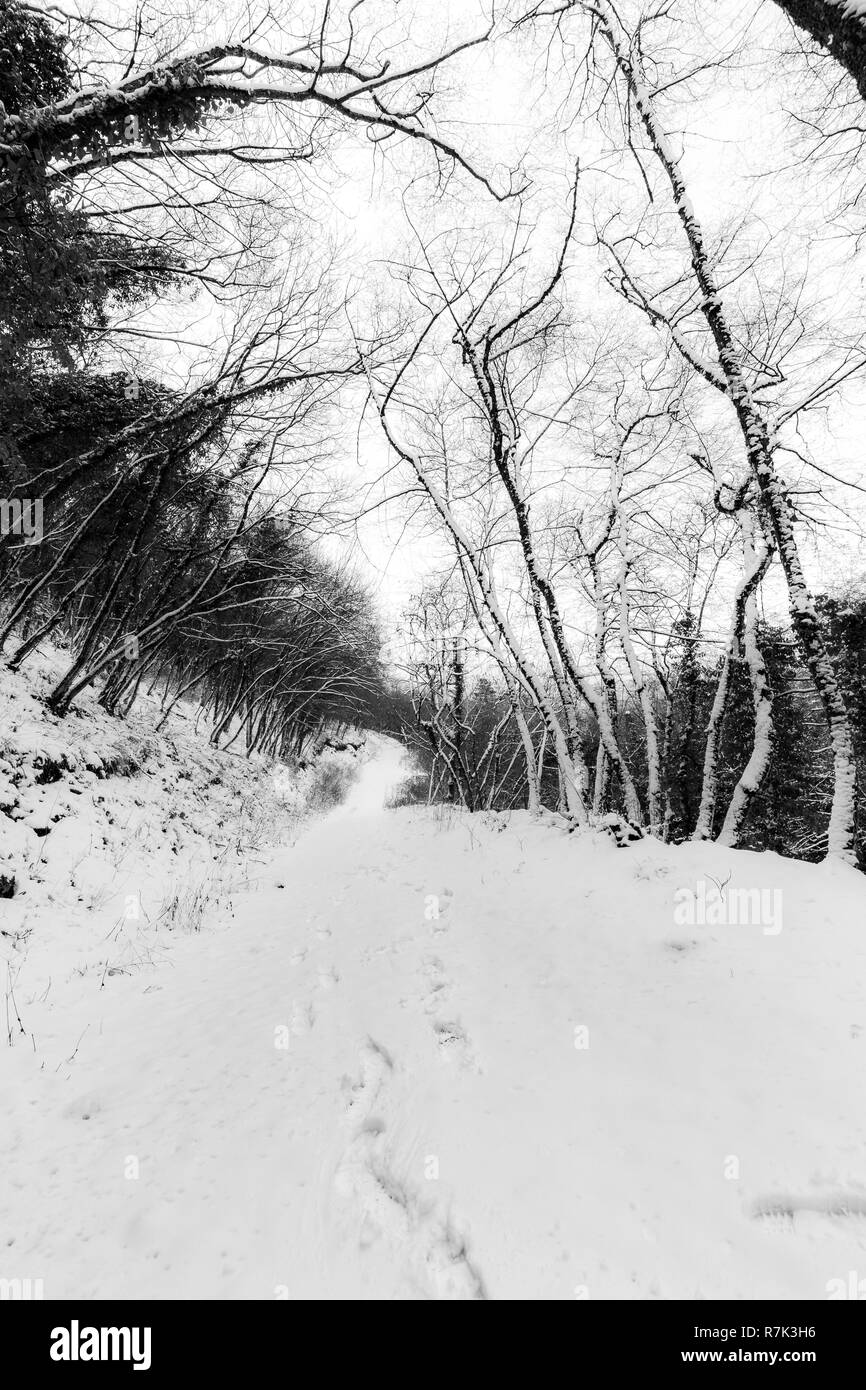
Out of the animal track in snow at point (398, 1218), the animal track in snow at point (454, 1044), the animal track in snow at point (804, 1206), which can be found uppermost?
the animal track in snow at point (804, 1206)

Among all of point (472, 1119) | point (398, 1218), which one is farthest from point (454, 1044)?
point (398, 1218)

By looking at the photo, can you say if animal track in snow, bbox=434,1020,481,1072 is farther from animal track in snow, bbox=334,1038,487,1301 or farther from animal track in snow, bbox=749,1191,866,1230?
animal track in snow, bbox=749,1191,866,1230

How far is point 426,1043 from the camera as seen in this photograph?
3.24 meters

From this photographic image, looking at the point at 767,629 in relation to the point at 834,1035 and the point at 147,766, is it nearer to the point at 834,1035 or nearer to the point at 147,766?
the point at 834,1035

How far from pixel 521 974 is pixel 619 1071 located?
1.43 m

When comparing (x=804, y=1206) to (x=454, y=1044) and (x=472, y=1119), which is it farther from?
(x=454, y=1044)

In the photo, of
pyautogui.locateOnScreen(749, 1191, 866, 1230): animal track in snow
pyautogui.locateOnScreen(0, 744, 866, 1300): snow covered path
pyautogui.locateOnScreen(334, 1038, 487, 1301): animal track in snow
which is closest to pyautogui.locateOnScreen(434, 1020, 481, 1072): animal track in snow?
pyautogui.locateOnScreen(0, 744, 866, 1300): snow covered path

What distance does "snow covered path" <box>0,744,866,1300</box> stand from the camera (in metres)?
1.82

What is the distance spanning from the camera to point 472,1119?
251cm

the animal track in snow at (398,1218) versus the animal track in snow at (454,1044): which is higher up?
the animal track in snow at (454,1044)

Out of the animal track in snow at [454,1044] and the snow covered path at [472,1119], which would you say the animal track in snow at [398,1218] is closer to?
the snow covered path at [472,1119]

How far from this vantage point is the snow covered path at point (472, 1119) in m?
1.82

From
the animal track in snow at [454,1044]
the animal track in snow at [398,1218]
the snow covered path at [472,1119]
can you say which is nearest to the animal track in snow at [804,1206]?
the snow covered path at [472,1119]
